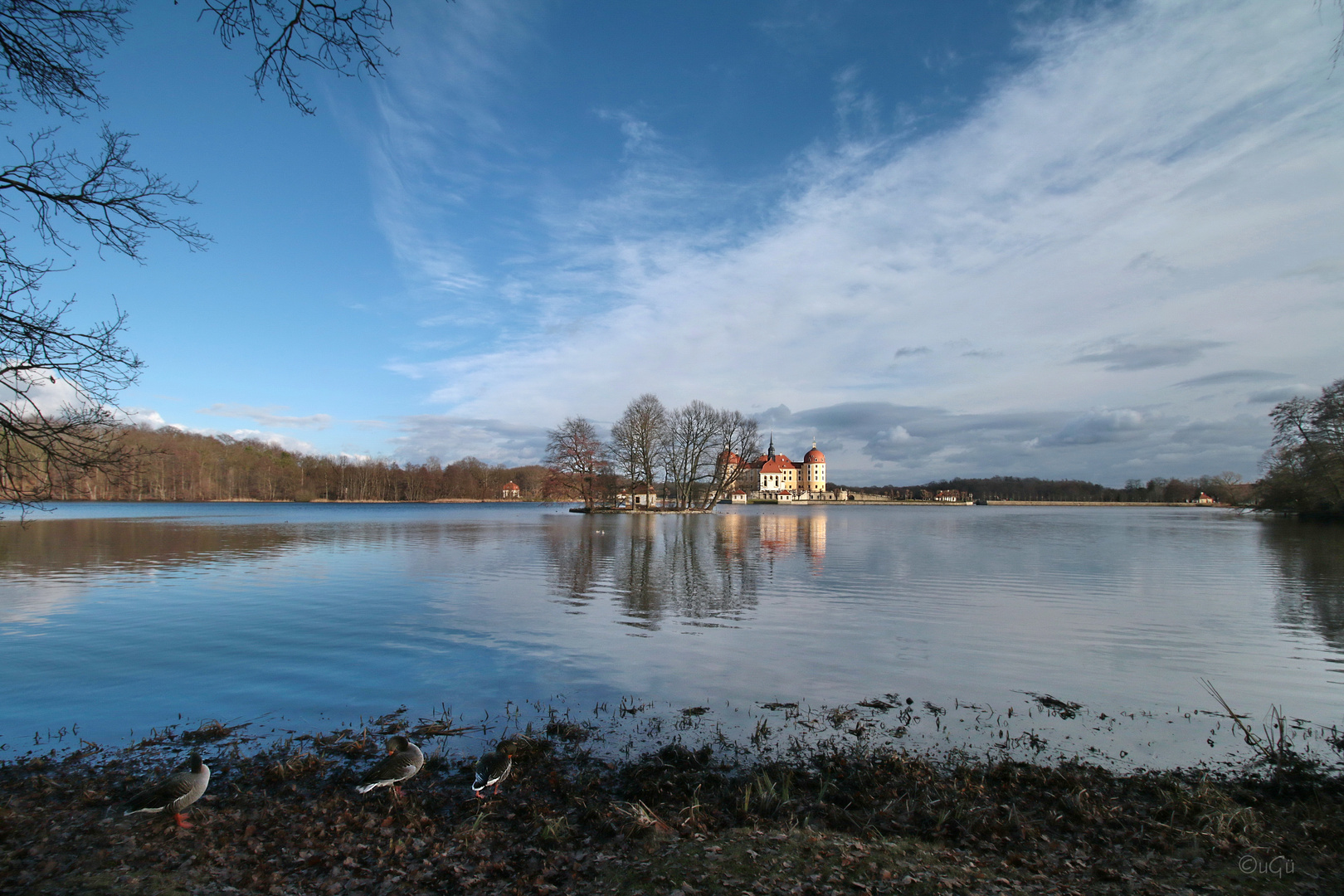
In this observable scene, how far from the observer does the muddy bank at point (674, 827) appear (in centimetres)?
358

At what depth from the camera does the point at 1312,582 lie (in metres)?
17.3

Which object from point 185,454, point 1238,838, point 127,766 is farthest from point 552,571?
point 185,454

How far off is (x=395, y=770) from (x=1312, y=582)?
23.2 m

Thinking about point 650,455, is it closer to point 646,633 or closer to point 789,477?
point 646,633

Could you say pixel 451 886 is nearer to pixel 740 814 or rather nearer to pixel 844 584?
pixel 740 814

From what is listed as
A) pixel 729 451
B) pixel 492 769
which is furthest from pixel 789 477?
pixel 492 769

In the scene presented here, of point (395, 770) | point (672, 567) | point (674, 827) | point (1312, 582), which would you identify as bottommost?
point (672, 567)

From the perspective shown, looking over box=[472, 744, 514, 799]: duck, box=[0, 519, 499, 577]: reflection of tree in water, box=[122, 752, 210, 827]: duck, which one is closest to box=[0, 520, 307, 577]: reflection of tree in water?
box=[0, 519, 499, 577]: reflection of tree in water

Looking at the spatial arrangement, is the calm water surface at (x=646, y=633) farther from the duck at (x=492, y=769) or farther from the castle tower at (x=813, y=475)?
the castle tower at (x=813, y=475)

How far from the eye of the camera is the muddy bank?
358 centimetres

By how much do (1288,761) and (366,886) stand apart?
7.20 m

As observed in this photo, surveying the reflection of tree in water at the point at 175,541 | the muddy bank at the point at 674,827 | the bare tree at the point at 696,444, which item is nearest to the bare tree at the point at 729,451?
the bare tree at the point at 696,444

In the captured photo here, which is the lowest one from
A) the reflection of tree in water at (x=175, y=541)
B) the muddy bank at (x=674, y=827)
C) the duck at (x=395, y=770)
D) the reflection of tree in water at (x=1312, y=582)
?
the reflection of tree in water at (x=175, y=541)

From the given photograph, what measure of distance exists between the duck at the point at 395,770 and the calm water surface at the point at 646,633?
7.06 ft
